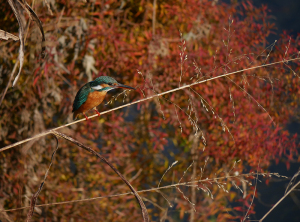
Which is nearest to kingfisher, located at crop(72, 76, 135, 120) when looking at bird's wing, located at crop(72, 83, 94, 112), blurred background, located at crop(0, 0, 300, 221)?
bird's wing, located at crop(72, 83, 94, 112)

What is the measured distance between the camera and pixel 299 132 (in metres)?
4.03

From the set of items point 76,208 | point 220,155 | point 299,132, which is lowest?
point 299,132

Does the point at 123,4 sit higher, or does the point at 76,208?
the point at 123,4

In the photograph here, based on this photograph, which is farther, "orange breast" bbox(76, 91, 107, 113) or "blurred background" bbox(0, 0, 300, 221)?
"blurred background" bbox(0, 0, 300, 221)

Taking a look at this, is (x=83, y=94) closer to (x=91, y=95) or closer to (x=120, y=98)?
(x=91, y=95)

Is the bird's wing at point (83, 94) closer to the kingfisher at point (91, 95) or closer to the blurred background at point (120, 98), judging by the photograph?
the kingfisher at point (91, 95)

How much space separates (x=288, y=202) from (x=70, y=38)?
3276mm

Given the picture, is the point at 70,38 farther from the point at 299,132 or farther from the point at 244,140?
the point at 299,132

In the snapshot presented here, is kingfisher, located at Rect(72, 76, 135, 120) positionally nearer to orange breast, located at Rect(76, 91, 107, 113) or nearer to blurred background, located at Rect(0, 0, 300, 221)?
orange breast, located at Rect(76, 91, 107, 113)

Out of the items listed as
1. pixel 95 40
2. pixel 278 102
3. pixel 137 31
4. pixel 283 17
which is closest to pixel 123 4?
pixel 137 31

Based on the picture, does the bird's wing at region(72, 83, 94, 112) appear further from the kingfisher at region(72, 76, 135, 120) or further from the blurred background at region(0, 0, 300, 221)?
the blurred background at region(0, 0, 300, 221)

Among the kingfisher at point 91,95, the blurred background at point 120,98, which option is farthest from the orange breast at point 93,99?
the blurred background at point 120,98

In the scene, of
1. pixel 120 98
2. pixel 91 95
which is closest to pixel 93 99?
pixel 91 95

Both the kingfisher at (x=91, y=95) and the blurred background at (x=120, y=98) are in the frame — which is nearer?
the kingfisher at (x=91, y=95)
